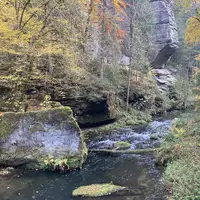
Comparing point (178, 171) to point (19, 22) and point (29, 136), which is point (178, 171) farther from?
point (19, 22)

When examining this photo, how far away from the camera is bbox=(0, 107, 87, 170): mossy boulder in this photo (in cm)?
1066

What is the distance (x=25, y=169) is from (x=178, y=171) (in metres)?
6.06

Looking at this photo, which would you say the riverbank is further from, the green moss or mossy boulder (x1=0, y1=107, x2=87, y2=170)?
the green moss

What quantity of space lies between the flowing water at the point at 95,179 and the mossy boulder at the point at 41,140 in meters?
0.59

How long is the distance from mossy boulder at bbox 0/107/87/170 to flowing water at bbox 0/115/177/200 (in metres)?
0.59

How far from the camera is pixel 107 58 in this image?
2420 centimetres

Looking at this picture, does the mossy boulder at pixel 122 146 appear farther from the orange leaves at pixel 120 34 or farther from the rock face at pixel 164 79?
the rock face at pixel 164 79

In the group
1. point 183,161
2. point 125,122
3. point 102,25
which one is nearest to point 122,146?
point 183,161

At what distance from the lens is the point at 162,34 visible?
36188 millimetres

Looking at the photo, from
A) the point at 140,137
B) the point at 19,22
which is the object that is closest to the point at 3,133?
the point at 19,22

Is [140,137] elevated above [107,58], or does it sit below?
below

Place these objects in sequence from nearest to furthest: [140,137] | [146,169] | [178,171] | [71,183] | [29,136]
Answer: [178,171] < [71,183] < [146,169] < [29,136] < [140,137]

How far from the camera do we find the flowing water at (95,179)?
802 cm

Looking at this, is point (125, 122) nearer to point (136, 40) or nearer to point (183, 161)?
point (136, 40)
